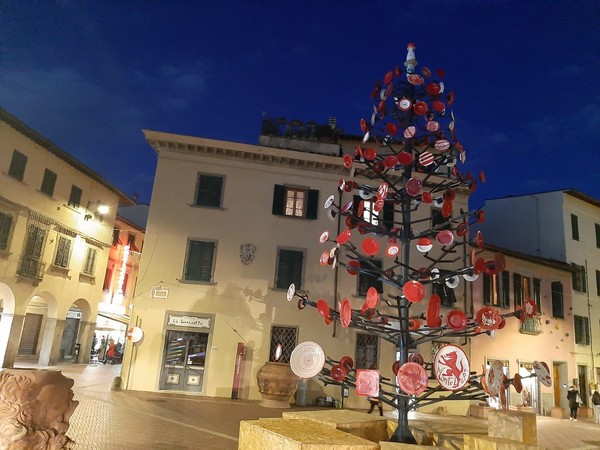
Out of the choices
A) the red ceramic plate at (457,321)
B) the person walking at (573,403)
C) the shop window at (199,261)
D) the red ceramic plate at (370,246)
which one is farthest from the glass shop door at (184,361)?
the person walking at (573,403)

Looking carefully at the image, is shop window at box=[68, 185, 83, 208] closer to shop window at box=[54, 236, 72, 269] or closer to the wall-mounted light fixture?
the wall-mounted light fixture

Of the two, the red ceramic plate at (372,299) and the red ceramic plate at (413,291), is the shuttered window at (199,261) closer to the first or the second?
the red ceramic plate at (372,299)

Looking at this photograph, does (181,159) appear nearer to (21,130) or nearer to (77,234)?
(21,130)

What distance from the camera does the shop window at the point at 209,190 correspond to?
2034cm

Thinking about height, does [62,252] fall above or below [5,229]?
below

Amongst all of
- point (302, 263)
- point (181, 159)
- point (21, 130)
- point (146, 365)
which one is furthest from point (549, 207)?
point (21, 130)

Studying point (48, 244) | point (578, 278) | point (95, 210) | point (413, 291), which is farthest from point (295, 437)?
point (578, 278)

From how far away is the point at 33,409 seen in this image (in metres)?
3.74

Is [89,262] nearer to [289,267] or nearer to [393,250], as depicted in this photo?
[289,267]

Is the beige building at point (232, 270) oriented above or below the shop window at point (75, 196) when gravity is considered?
below

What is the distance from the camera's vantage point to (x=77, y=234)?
26.2 m

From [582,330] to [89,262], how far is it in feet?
94.8

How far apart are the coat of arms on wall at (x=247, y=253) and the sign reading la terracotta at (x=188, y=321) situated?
Answer: 2.83m

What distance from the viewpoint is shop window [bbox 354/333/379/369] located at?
65.8 feet
